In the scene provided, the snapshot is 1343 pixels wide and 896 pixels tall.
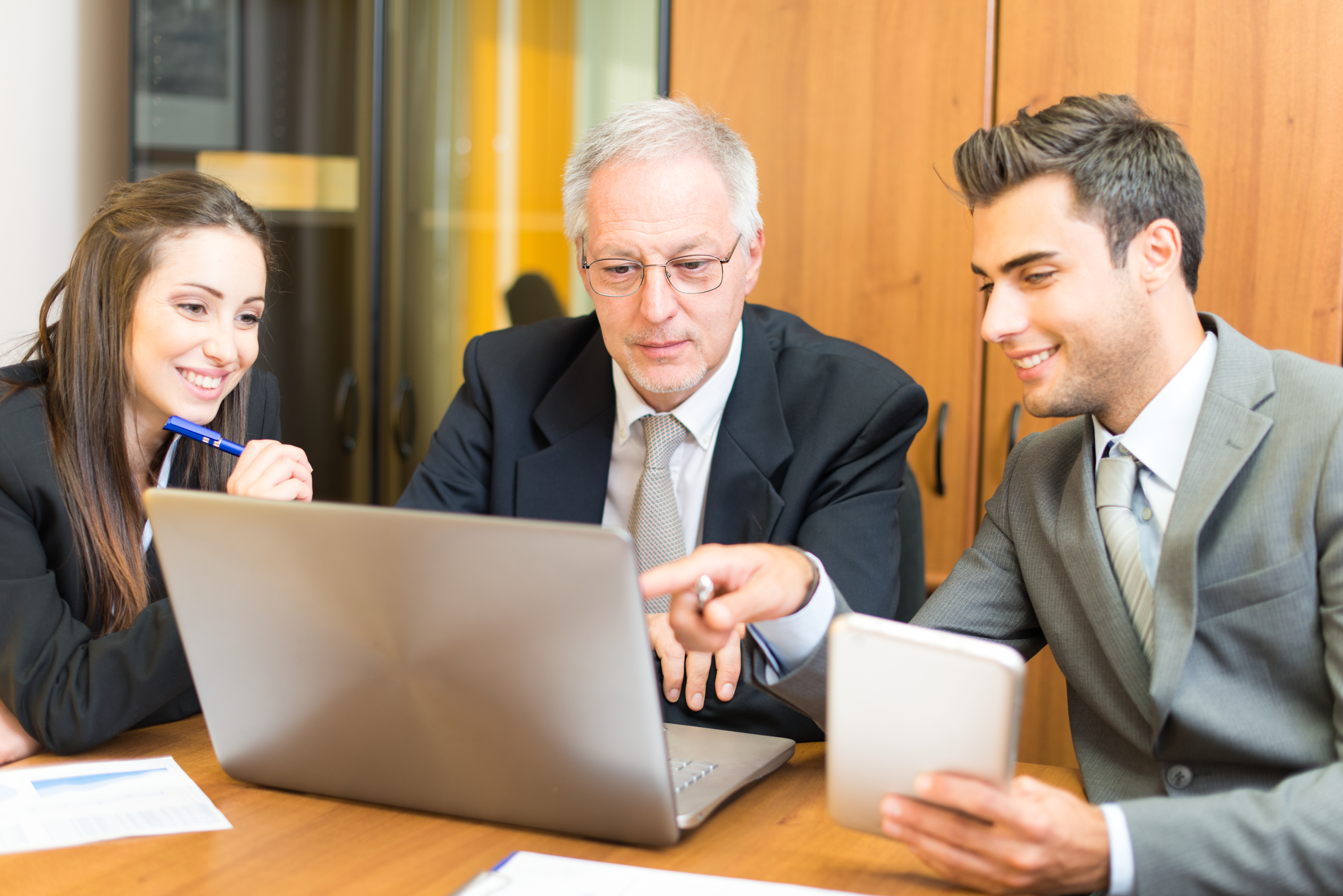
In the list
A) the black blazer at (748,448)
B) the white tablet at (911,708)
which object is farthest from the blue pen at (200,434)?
the white tablet at (911,708)

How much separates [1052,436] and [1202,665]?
33 centimetres

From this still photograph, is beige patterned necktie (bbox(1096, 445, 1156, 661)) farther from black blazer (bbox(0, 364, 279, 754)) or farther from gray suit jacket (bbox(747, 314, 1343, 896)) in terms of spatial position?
black blazer (bbox(0, 364, 279, 754))

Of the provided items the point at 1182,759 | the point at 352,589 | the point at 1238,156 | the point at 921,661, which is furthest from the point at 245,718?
the point at 1238,156

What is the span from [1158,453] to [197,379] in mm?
1143

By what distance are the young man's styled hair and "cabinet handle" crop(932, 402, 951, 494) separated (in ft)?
3.42

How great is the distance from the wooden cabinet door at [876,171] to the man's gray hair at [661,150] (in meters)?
0.70

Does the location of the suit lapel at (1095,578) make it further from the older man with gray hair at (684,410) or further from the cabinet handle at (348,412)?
the cabinet handle at (348,412)

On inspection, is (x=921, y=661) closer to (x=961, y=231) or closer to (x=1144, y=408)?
(x=1144, y=408)

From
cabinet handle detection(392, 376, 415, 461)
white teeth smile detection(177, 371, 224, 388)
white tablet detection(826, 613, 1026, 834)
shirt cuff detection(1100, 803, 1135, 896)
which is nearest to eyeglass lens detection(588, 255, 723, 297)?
white teeth smile detection(177, 371, 224, 388)

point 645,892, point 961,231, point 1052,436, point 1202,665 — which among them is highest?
point 961,231

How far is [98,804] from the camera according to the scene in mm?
1000

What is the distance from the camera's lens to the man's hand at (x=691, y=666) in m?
1.20

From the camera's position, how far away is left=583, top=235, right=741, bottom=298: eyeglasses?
59.9 inches

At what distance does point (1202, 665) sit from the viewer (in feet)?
3.40
